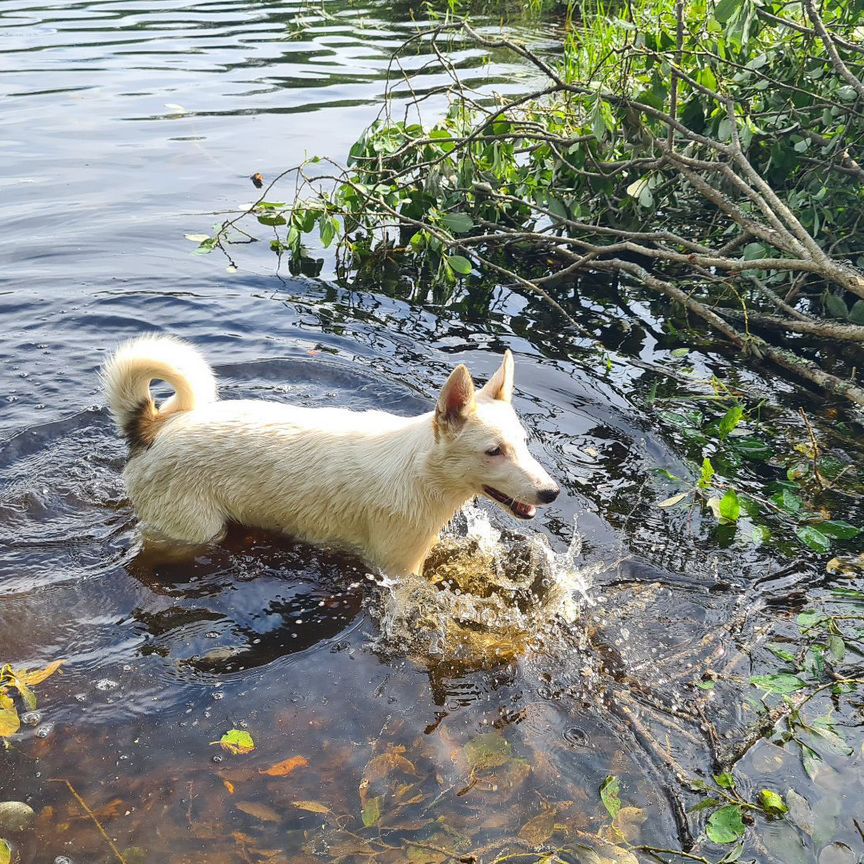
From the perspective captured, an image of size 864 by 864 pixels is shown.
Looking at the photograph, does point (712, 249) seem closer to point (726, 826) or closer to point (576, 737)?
point (576, 737)

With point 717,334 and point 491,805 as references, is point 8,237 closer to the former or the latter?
point 717,334

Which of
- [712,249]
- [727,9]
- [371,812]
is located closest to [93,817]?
[371,812]

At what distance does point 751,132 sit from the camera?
21.0 ft

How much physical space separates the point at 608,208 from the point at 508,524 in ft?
11.5

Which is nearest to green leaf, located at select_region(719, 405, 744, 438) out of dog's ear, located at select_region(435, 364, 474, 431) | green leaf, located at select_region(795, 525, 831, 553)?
green leaf, located at select_region(795, 525, 831, 553)

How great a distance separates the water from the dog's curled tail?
0.59 meters

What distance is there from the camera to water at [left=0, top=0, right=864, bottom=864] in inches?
124

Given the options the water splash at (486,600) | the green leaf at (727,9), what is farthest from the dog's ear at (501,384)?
the green leaf at (727,9)

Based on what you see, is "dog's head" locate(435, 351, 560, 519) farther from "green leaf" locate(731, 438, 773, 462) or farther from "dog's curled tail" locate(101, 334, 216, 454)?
"green leaf" locate(731, 438, 773, 462)

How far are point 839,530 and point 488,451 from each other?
191cm

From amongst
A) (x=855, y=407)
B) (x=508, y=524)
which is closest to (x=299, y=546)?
(x=508, y=524)

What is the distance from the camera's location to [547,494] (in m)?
3.84

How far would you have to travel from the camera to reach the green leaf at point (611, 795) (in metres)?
3.14

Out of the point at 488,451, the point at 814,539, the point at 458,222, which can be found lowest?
the point at 814,539
